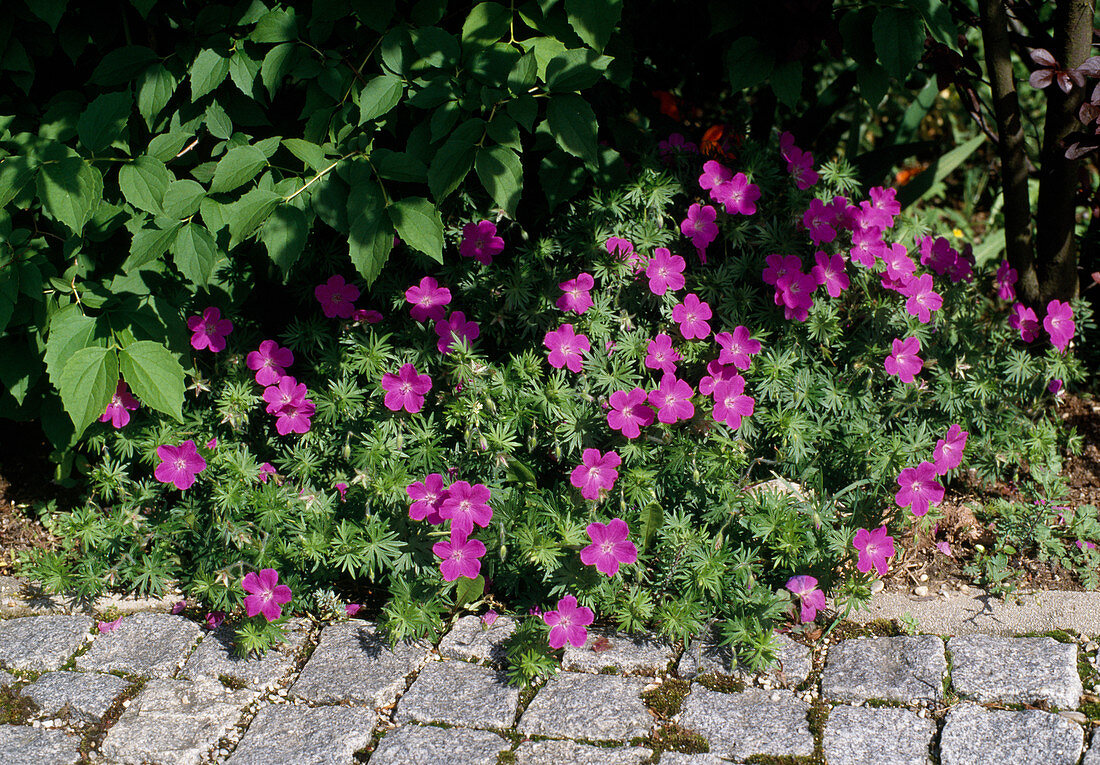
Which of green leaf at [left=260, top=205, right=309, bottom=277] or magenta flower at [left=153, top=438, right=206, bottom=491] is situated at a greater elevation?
green leaf at [left=260, top=205, right=309, bottom=277]

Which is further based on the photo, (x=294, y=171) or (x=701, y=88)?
(x=701, y=88)

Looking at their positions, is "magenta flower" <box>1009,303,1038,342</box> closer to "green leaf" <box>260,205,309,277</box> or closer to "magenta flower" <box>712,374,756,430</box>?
"magenta flower" <box>712,374,756,430</box>

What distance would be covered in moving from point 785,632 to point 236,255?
1.98 m

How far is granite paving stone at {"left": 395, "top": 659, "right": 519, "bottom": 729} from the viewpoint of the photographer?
6.84ft

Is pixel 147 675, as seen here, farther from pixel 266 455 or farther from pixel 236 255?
pixel 236 255

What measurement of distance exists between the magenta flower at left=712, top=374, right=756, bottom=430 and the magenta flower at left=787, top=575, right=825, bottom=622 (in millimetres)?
438

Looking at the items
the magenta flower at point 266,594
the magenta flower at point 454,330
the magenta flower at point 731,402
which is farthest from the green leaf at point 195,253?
the magenta flower at point 731,402

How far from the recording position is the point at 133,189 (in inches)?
88.1

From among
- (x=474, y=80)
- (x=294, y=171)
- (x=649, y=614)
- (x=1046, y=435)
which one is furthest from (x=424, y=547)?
(x=1046, y=435)

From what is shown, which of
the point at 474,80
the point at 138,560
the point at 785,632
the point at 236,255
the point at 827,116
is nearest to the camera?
the point at 474,80

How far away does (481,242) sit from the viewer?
2.64 m

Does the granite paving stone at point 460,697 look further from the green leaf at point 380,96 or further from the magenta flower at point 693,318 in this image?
the green leaf at point 380,96

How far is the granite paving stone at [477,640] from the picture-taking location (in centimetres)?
230

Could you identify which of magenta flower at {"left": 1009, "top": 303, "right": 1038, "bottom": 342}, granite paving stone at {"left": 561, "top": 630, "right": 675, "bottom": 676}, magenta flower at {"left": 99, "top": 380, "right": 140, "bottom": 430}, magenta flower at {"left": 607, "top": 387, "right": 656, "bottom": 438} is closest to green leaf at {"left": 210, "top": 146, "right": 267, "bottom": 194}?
magenta flower at {"left": 99, "top": 380, "right": 140, "bottom": 430}
